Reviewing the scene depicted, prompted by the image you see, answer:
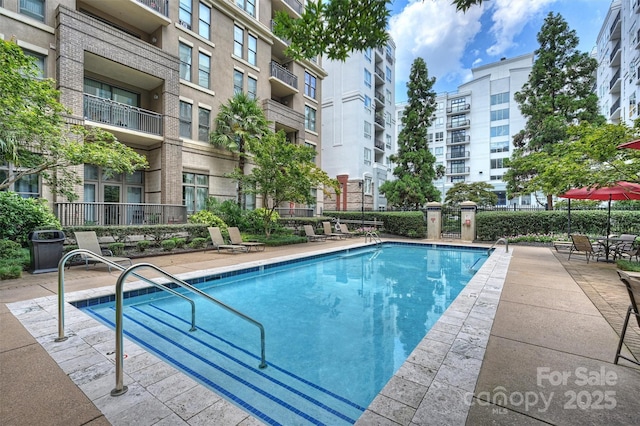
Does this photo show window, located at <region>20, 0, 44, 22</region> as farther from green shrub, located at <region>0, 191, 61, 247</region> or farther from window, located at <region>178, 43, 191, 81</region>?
green shrub, located at <region>0, 191, 61, 247</region>

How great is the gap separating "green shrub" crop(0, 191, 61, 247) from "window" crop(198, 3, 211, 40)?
12.9 m

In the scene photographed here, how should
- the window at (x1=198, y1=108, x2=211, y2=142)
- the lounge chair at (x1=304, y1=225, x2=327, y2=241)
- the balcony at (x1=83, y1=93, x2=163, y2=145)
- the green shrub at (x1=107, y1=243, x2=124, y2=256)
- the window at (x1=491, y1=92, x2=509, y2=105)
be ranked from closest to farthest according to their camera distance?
the green shrub at (x1=107, y1=243, x2=124, y2=256), the balcony at (x1=83, y1=93, x2=163, y2=145), the lounge chair at (x1=304, y1=225, x2=327, y2=241), the window at (x1=198, y1=108, x2=211, y2=142), the window at (x1=491, y1=92, x2=509, y2=105)

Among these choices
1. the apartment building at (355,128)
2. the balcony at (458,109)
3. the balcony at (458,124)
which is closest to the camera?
the apartment building at (355,128)

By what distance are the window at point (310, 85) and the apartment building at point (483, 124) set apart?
27.1m

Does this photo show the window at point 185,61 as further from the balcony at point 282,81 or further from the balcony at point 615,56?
the balcony at point 615,56

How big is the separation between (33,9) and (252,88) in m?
10.4

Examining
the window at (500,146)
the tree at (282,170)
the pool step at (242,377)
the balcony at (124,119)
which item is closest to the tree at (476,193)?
the window at (500,146)

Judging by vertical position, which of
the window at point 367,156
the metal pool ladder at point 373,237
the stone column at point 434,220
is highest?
the window at point 367,156

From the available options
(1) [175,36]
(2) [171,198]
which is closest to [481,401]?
(2) [171,198]

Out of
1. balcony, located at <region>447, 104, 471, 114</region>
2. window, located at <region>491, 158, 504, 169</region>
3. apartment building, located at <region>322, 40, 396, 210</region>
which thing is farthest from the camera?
balcony, located at <region>447, 104, 471, 114</region>

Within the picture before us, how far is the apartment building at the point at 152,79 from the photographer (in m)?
11.3

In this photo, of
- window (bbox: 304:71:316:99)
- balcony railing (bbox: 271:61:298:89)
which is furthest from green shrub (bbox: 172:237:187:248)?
window (bbox: 304:71:316:99)

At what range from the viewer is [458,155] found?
159 ft

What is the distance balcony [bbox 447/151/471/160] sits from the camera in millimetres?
47234
